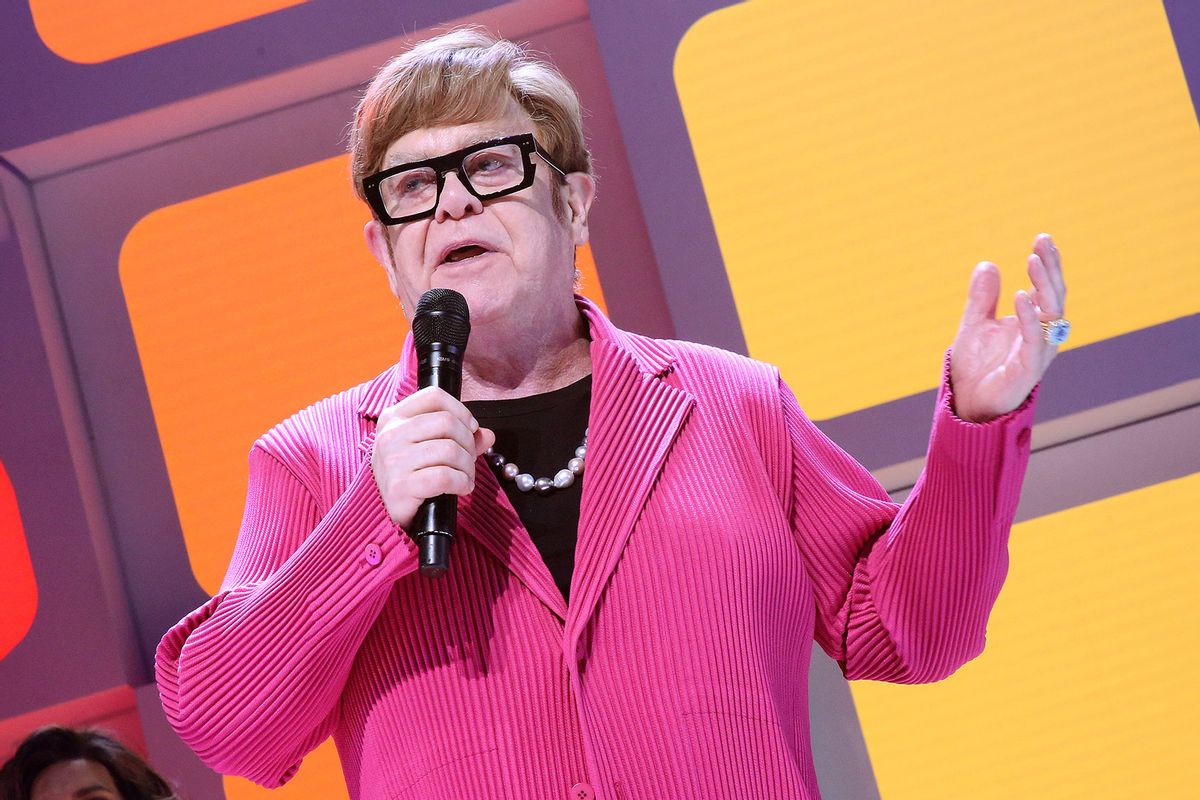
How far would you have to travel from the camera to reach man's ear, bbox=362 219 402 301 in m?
→ 1.61

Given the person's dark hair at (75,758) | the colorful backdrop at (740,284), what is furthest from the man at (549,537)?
the person's dark hair at (75,758)

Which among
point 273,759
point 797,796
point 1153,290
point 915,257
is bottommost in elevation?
point 797,796

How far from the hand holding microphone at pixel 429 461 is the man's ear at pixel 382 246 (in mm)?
370

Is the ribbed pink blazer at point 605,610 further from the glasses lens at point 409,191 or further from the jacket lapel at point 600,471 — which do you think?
the glasses lens at point 409,191

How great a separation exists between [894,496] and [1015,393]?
109cm

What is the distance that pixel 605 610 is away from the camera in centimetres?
138

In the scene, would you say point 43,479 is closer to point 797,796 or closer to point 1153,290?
point 797,796

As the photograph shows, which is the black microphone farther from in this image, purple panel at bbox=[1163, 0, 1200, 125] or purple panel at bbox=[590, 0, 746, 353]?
purple panel at bbox=[1163, 0, 1200, 125]

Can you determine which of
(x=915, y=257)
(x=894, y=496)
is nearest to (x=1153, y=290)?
(x=915, y=257)

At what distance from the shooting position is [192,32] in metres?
2.48

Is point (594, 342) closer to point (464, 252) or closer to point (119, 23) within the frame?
point (464, 252)

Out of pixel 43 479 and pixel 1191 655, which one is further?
pixel 43 479

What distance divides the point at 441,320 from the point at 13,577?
1497mm

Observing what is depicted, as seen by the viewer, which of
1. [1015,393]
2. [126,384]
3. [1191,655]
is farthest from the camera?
[126,384]
